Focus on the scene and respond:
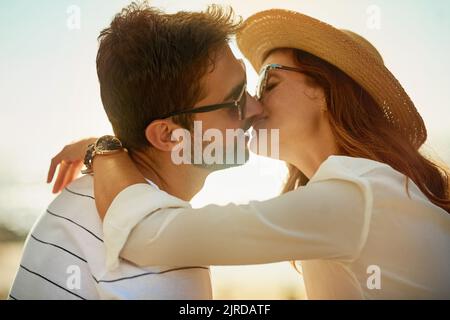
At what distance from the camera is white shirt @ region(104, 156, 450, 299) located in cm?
217

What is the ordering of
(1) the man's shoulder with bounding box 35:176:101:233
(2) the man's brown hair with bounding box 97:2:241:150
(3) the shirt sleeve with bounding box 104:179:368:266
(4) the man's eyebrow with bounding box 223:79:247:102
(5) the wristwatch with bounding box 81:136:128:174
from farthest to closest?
(4) the man's eyebrow with bounding box 223:79:247:102 < (2) the man's brown hair with bounding box 97:2:241:150 < (5) the wristwatch with bounding box 81:136:128:174 < (1) the man's shoulder with bounding box 35:176:101:233 < (3) the shirt sleeve with bounding box 104:179:368:266

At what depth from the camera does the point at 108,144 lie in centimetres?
263

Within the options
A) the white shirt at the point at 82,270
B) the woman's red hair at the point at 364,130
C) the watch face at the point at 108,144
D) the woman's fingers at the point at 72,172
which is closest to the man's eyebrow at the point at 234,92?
the woman's red hair at the point at 364,130

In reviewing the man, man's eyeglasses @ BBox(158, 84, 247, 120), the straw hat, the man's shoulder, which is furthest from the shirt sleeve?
the straw hat

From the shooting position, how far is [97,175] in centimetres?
248

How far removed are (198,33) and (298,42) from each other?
55 cm

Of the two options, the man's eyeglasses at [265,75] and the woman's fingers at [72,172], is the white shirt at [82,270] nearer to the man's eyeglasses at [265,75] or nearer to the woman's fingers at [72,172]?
the woman's fingers at [72,172]

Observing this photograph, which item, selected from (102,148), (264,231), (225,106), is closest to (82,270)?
(102,148)

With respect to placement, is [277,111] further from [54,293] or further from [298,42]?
[54,293]

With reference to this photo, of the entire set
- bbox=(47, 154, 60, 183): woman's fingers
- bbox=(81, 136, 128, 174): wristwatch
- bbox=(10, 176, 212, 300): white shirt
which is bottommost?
bbox=(10, 176, 212, 300): white shirt

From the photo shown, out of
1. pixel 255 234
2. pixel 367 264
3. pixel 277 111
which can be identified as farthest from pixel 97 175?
pixel 367 264

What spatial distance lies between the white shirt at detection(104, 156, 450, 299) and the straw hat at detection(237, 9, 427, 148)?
644mm

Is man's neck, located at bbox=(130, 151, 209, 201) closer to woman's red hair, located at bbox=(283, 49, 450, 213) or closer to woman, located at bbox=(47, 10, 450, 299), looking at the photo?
woman, located at bbox=(47, 10, 450, 299)
